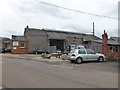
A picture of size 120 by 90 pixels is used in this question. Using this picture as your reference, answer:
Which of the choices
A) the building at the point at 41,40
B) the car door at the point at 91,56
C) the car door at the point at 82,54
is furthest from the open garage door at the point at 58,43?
the car door at the point at 82,54

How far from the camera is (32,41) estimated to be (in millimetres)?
38594

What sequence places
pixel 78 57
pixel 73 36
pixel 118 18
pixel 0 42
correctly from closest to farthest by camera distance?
pixel 78 57, pixel 118 18, pixel 73 36, pixel 0 42

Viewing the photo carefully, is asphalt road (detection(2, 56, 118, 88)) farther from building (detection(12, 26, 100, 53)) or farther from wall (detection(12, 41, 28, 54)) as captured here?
wall (detection(12, 41, 28, 54))

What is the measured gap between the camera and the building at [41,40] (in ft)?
120

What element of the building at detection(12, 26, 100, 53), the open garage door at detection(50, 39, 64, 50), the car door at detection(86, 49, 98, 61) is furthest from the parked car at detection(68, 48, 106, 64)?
the open garage door at detection(50, 39, 64, 50)

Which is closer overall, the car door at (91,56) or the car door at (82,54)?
the car door at (82,54)

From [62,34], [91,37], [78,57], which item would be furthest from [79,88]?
[91,37]

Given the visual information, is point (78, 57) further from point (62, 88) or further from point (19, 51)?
point (19, 51)

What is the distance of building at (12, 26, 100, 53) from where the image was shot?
36625mm

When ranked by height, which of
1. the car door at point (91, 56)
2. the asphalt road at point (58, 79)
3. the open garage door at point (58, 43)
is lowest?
the asphalt road at point (58, 79)

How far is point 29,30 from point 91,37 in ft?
71.4

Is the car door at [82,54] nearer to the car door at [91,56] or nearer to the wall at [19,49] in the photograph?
the car door at [91,56]

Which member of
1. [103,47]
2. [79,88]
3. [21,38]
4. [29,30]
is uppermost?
[29,30]

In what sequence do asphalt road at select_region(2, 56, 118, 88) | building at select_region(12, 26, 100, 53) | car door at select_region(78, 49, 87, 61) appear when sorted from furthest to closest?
building at select_region(12, 26, 100, 53) → car door at select_region(78, 49, 87, 61) → asphalt road at select_region(2, 56, 118, 88)
